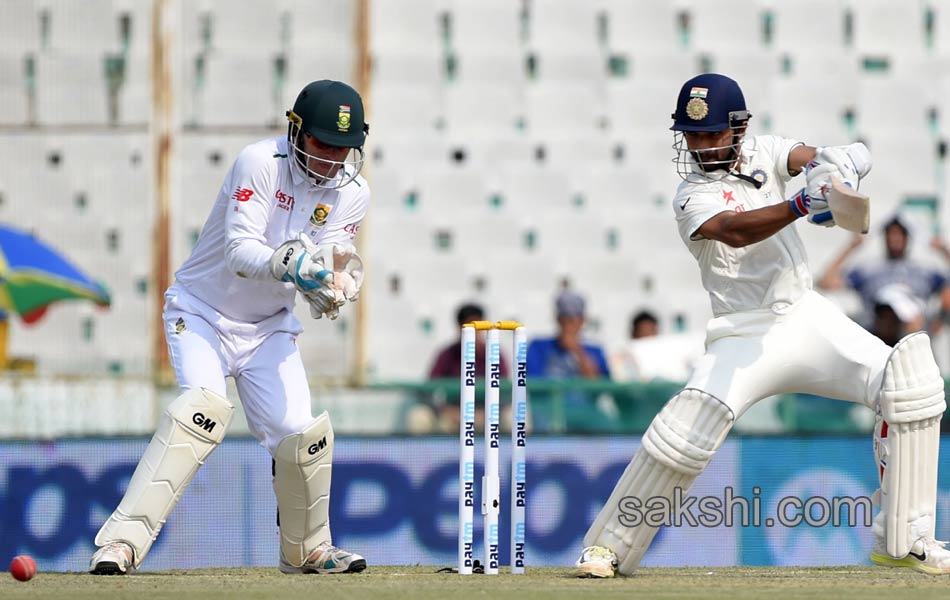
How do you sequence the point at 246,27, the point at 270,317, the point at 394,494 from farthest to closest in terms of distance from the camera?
1. the point at 246,27
2. the point at 394,494
3. the point at 270,317

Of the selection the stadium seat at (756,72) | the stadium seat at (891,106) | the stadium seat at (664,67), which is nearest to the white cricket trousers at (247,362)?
the stadium seat at (664,67)

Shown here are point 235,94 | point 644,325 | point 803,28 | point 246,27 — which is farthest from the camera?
point 803,28

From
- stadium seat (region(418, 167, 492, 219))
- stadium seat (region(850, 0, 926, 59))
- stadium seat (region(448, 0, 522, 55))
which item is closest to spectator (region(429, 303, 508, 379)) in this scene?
stadium seat (region(418, 167, 492, 219))

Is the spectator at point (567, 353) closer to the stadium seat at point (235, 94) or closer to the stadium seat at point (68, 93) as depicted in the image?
the stadium seat at point (235, 94)

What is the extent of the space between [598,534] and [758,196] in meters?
1.19

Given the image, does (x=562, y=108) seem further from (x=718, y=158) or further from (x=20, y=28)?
(x=718, y=158)

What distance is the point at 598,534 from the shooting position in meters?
5.17

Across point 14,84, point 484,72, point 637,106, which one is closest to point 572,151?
point 637,106

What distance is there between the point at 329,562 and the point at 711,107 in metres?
2.00

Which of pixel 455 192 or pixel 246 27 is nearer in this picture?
pixel 246 27

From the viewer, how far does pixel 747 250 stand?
17.0ft

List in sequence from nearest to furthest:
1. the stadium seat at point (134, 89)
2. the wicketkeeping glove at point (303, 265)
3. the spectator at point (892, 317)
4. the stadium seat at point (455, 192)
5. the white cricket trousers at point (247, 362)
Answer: the wicketkeeping glove at point (303, 265)
the white cricket trousers at point (247, 362)
the spectator at point (892, 317)
the stadium seat at point (134, 89)
the stadium seat at point (455, 192)

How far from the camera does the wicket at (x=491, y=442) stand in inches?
212

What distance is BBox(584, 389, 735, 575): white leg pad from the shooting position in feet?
16.6
